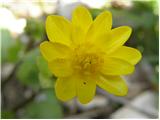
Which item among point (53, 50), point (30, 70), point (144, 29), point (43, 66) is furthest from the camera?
point (144, 29)

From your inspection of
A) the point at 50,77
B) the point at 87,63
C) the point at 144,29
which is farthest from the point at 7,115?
the point at 144,29

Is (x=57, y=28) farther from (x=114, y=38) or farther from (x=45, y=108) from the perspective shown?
(x=45, y=108)

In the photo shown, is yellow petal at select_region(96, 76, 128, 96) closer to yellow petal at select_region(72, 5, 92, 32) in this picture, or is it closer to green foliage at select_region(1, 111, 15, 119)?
yellow petal at select_region(72, 5, 92, 32)

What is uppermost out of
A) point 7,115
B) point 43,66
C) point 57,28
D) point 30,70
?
point 57,28

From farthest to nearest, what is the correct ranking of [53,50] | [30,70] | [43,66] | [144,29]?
[144,29] → [30,70] → [43,66] → [53,50]

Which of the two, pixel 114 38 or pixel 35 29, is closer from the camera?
pixel 114 38

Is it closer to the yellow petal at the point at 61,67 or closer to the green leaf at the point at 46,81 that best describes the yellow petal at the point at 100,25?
the yellow petal at the point at 61,67
